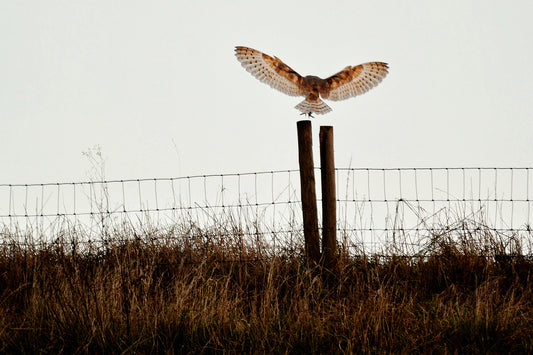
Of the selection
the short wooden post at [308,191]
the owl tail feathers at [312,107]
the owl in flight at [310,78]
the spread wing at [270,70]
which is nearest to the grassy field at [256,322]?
the short wooden post at [308,191]

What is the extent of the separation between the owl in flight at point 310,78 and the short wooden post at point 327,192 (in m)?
1.75

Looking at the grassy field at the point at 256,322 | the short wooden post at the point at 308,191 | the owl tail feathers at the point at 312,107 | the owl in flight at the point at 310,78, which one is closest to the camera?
the grassy field at the point at 256,322

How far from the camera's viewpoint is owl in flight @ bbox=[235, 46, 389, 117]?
24.8ft

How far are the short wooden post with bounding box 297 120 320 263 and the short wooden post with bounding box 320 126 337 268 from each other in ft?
0.29

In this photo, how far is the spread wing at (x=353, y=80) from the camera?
7656mm

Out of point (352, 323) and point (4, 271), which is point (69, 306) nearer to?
point (352, 323)

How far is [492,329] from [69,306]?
267cm

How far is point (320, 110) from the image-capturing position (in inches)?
279

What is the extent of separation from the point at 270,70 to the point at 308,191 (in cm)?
254

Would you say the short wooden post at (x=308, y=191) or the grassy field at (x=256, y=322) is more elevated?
the short wooden post at (x=308, y=191)

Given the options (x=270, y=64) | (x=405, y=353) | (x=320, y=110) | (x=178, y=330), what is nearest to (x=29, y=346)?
(x=178, y=330)

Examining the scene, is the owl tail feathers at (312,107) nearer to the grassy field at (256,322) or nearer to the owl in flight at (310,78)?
the owl in flight at (310,78)

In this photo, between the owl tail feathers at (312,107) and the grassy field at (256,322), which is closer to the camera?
the grassy field at (256,322)

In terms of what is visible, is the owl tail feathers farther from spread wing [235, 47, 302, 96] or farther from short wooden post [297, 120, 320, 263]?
short wooden post [297, 120, 320, 263]
